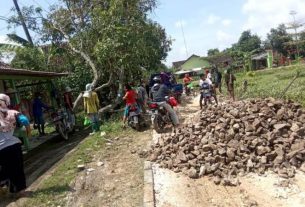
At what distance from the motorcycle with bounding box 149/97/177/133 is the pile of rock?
1.95 meters

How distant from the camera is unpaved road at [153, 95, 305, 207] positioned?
718cm

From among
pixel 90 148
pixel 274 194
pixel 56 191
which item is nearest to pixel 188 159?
pixel 274 194

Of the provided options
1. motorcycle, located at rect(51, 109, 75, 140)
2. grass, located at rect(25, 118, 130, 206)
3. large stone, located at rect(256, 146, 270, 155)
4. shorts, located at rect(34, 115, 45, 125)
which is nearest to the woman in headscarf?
grass, located at rect(25, 118, 130, 206)

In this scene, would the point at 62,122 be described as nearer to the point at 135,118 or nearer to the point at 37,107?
the point at 37,107

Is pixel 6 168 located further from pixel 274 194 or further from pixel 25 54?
pixel 25 54

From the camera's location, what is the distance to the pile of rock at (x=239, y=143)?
8633mm

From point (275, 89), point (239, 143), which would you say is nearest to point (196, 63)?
point (275, 89)

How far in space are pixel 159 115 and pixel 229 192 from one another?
5437 millimetres

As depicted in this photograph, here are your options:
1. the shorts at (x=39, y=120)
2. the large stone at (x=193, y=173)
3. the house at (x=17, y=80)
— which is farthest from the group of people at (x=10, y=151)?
the shorts at (x=39, y=120)

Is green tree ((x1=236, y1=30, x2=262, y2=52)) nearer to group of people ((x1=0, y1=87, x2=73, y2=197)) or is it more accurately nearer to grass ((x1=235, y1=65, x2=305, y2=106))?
grass ((x1=235, y1=65, x2=305, y2=106))

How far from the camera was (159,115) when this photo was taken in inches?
507

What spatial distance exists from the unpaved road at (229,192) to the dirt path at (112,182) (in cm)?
42

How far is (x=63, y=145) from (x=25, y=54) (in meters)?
10.2

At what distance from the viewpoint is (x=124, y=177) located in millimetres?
8547
